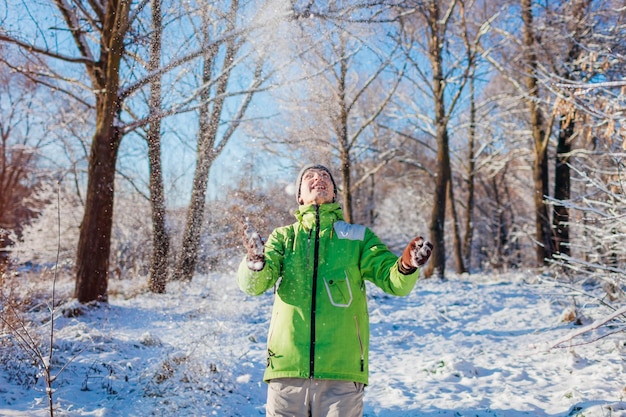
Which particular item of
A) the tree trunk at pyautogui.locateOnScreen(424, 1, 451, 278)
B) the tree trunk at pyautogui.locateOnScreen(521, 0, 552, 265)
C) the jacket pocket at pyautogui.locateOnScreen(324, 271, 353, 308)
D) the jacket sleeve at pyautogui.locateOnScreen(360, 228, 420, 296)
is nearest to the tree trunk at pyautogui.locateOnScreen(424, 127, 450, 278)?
the tree trunk at pyautogui.locateOnScreen(424, 1, 451, 278)

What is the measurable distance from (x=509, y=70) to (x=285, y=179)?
23.6ft

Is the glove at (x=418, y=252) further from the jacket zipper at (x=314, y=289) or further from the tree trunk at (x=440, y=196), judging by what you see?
the tree trunk at (x=440, y=196)

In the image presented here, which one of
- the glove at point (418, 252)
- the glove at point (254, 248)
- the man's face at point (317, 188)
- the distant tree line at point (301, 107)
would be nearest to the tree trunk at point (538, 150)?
the distant tree line at point (301, 107)

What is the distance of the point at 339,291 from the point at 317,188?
2.07 ft

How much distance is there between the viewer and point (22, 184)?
A: 29.2 meters

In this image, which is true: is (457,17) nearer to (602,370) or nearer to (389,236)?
(602,370)

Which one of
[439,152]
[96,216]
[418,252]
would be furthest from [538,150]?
[418,252]

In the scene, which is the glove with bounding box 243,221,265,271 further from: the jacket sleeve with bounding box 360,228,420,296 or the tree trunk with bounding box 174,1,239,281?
the tree trunk with bounding box 174,1,239,281

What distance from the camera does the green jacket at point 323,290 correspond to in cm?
229

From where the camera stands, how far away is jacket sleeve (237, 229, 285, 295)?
93.7 inches

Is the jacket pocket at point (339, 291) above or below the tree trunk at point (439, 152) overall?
below

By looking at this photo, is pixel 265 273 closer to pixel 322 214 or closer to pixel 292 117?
pixel 322 214

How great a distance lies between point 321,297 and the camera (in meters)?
2.37

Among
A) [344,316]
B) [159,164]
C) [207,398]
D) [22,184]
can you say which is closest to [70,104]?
[159,164]
